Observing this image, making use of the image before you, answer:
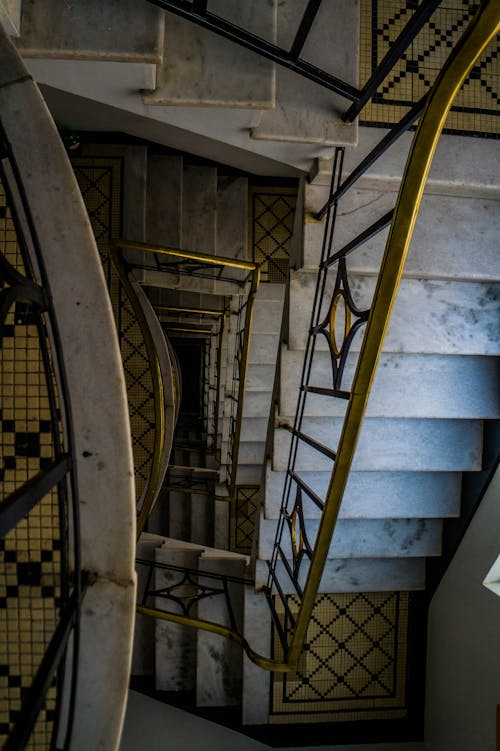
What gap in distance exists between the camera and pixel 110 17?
1252 millimetres

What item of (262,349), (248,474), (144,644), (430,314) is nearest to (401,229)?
(430,314)

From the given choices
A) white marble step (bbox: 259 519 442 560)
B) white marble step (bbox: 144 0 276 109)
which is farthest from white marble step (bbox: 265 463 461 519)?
white marble step (bbox: 144 0 276 109)

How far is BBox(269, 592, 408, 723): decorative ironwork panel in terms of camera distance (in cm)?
370

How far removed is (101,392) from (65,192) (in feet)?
1.30

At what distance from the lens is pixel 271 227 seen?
4.04 meters

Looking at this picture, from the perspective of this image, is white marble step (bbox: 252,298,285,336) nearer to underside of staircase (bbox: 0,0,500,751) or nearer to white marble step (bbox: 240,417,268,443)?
underside of staircase (bbox: 0,0,500,751)

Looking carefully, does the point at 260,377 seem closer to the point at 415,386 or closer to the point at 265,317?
the point at 265,317

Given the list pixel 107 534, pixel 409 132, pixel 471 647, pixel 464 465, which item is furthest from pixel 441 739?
pixel 409 132

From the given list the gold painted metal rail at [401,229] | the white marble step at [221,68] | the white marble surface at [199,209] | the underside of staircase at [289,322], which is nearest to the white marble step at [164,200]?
the underside of staircase at [289,322]

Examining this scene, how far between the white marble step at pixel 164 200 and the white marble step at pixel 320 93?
179 cm

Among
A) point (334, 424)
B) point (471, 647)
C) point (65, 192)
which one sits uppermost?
point (65, 192)

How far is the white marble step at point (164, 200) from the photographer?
3.38m

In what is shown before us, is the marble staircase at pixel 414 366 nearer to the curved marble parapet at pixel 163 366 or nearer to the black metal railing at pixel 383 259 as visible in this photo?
the black metal railing at pixel 383 259

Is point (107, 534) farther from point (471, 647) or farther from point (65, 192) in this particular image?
point (471, 647)
